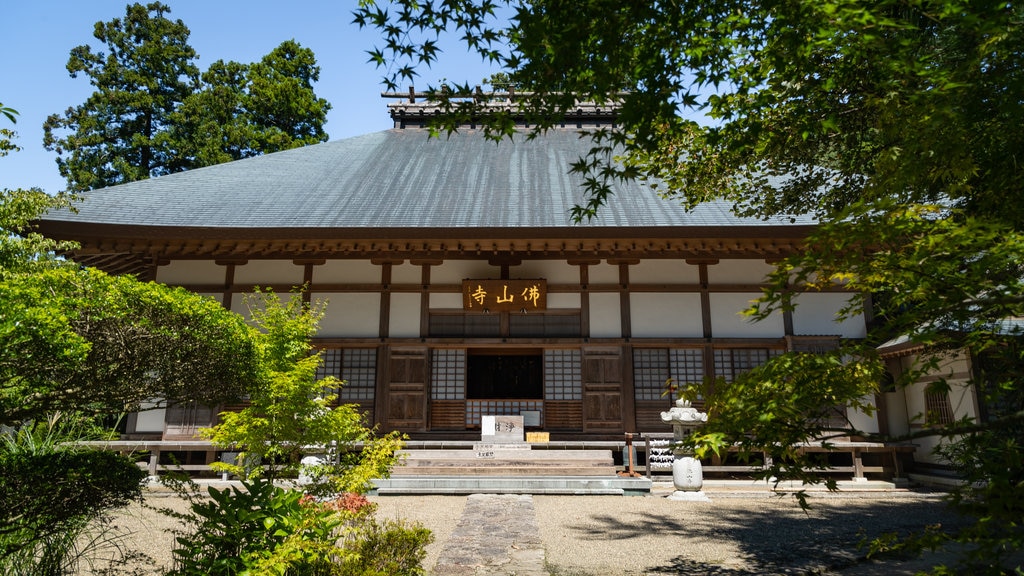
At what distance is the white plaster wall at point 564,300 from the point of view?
12203 millimetres

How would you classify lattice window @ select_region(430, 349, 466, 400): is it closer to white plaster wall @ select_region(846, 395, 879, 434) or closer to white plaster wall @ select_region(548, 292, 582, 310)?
white plaster wall @ select_region(548, 292, 582, 310)

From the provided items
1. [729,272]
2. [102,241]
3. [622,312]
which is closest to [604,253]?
[622,312]

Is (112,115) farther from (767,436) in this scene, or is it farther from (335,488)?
(767,436)

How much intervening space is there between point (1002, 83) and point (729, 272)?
9.84 meters

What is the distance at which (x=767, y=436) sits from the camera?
2.54 meters

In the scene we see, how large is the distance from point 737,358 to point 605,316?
274 cm

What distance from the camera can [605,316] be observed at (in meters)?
12.1

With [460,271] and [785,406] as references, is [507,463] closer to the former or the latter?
[460,271]

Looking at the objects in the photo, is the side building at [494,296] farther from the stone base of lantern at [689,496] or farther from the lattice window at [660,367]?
the stone base of lantern at [689,496]

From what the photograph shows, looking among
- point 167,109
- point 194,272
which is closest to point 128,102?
point 167,109

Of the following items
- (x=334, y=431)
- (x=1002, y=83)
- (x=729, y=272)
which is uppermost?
(x=729, y=272)

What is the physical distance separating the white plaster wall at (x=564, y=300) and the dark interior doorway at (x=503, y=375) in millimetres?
4620

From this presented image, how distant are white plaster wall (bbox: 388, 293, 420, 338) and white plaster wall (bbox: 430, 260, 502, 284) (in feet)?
1.94

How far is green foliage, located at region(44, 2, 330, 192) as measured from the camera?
22.7m
